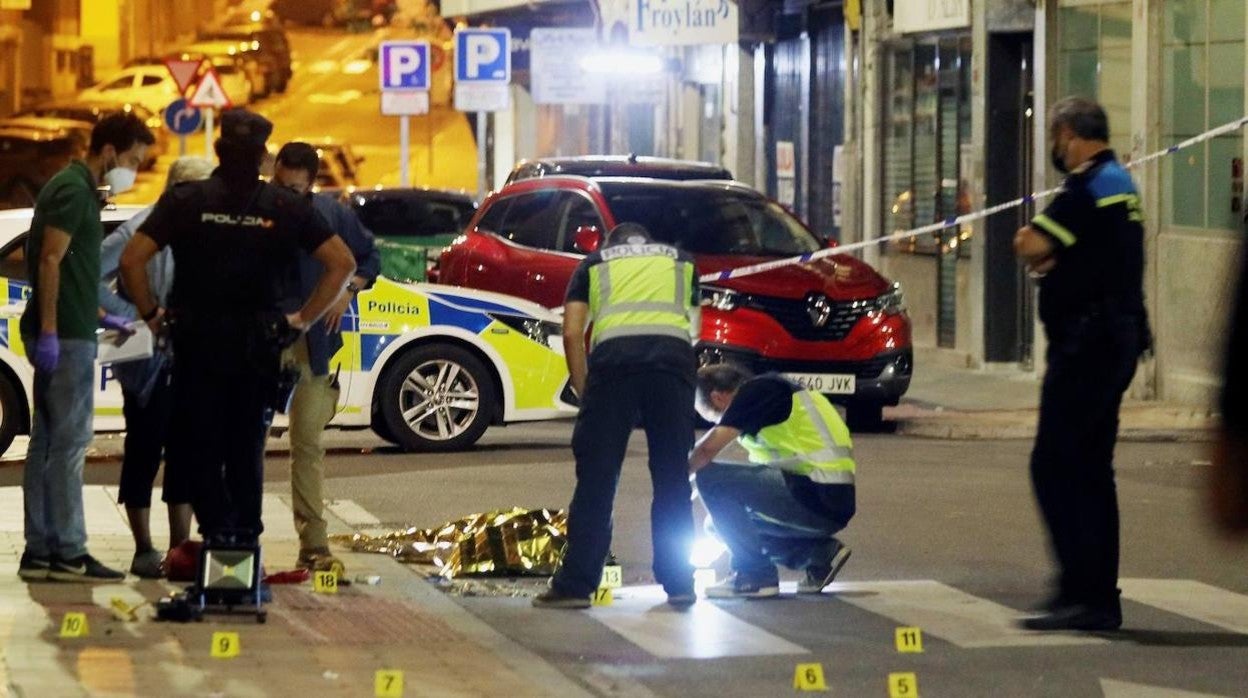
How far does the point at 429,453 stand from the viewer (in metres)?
15.2

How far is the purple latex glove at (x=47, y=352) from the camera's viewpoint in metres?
9.42

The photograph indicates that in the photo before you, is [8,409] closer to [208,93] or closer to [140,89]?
[208,93]

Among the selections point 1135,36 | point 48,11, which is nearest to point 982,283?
point 1135,36

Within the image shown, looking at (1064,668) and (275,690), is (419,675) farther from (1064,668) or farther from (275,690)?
(1064,668)

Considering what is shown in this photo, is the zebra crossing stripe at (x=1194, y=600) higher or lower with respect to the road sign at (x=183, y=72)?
lower

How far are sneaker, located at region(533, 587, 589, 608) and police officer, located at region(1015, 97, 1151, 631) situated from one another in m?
1.69

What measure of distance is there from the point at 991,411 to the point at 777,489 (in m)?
9.14

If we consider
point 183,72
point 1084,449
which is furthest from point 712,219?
point 183,72

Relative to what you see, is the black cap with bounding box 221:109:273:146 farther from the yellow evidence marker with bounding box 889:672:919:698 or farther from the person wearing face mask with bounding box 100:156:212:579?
the yellow evidence marker with bounding box 889:672:919:698

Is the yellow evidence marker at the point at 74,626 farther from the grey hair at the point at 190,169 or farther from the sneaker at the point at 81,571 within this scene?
the grey hair at the point at 190,169

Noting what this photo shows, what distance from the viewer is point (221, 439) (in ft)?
28.6

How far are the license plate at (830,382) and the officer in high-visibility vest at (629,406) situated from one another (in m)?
6.84

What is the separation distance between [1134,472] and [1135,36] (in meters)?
5.90

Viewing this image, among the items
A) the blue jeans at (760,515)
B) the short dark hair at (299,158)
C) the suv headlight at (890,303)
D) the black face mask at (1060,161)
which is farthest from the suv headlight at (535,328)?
the black face mask at (1060,161)
